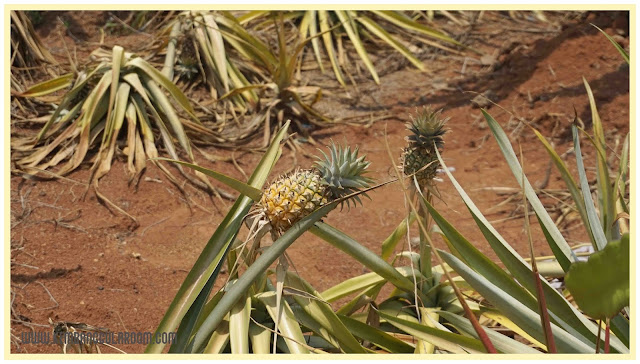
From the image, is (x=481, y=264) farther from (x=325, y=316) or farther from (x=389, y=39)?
(x=389, y=39)

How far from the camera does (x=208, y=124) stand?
3.93 m

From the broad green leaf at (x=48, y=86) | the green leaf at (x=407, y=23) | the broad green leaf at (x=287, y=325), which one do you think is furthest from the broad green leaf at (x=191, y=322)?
the green leaf at (x=407, y=23)

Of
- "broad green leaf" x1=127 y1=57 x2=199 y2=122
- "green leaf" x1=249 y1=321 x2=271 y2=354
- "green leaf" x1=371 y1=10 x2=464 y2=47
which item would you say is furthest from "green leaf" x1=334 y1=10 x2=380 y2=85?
"green leaf" x1=249 y1=321 x2=271 y2=354

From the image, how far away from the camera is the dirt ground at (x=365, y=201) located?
2555 millimetres

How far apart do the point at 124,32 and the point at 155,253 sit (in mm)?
2851

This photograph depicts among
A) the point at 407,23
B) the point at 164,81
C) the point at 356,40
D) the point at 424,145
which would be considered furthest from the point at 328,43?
the point at 424,145

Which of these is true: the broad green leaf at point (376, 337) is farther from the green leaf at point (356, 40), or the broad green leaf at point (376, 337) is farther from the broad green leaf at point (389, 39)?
the broad green leaf at point (389, 39)

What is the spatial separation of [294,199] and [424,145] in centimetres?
34

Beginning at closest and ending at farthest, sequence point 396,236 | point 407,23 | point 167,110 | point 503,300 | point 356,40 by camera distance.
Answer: point 503,300
point 396,236
point 167,110
point 356,40
point 407,23

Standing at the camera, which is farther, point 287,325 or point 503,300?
point 287,325

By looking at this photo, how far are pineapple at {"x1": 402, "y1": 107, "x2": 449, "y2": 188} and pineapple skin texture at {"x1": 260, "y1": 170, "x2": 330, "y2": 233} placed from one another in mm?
219

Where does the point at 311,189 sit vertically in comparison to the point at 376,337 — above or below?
→ above

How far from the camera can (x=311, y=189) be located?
1502 millimetres

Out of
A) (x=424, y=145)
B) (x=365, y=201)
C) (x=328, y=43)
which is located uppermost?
(x=328, y=43)
